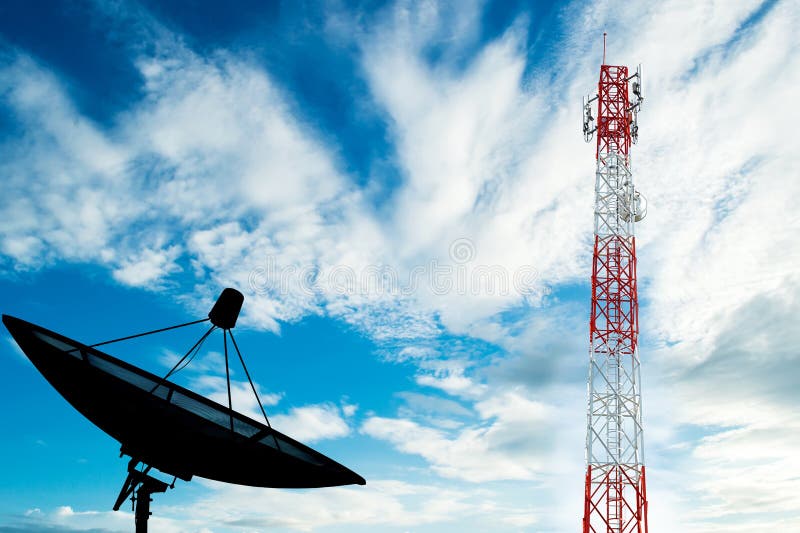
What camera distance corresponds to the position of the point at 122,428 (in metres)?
20.9

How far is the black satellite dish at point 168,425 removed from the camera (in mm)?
19891

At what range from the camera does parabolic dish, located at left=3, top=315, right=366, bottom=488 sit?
780 inches

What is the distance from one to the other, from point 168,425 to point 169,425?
3 centimetres

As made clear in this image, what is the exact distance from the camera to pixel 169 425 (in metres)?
21.0

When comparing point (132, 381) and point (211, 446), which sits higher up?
point (132, 381)

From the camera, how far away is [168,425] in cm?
2098

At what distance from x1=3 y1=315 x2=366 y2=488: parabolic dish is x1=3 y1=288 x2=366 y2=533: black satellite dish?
0.09 feet

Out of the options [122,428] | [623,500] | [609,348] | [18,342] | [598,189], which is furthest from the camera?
[598,189]

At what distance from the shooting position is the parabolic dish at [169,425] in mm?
19812

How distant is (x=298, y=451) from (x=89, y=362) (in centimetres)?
728

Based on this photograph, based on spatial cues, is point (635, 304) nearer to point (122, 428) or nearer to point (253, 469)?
point (253, 469)

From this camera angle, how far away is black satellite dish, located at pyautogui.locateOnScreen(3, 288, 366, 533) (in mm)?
19891

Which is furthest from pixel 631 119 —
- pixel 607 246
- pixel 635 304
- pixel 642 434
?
pixel 642 434

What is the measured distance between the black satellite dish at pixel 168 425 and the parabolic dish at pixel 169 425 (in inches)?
1.1
